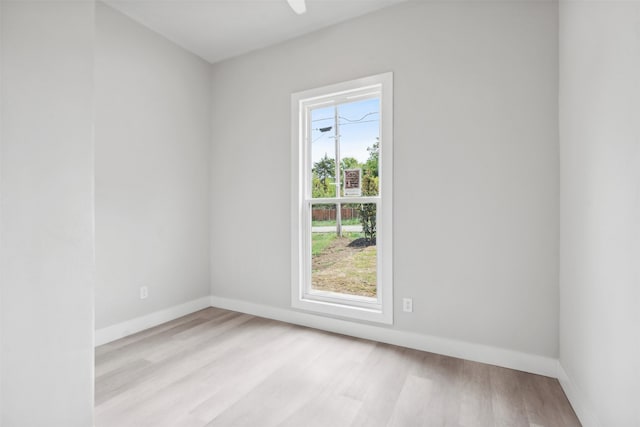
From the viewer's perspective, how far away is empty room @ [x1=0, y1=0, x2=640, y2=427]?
4.17ft

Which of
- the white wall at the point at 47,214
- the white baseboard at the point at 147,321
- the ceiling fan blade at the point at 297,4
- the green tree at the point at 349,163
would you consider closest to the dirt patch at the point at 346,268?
the green tree at the point at 349,163

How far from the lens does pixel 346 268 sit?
296 cm

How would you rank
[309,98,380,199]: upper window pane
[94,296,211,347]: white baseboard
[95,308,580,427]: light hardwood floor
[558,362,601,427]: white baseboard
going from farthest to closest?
[309,98,380,199]: upper window pane, [94,296,211,347]: white baseboard, [95,308,580,427]: light hardwood floor, [558,362,601,427]: white baseboard

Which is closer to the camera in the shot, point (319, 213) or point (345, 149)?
point (345, 149)

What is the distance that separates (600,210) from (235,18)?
2.99 meters

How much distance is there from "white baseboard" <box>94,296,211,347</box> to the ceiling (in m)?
2.71

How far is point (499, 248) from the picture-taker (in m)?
2.21

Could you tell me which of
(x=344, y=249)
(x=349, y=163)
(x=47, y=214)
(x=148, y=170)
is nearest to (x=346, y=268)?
(x=344, y=249)

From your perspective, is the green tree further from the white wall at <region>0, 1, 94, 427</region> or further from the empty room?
the white wall at <region>0, 1, 94, 427</region>

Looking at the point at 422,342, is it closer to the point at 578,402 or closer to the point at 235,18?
the point at 578,402

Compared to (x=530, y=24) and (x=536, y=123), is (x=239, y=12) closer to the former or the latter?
(x=530, y=24)

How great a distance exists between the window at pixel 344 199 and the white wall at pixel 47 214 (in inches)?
72.5

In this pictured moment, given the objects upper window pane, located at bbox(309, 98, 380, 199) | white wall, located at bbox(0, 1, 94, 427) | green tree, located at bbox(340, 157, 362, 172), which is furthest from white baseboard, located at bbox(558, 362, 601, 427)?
white wall, located at bbox(0, 1, 94, 427)

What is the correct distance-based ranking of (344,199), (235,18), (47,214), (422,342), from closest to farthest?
(47,214), (422,342), (235,18), (344,199)
